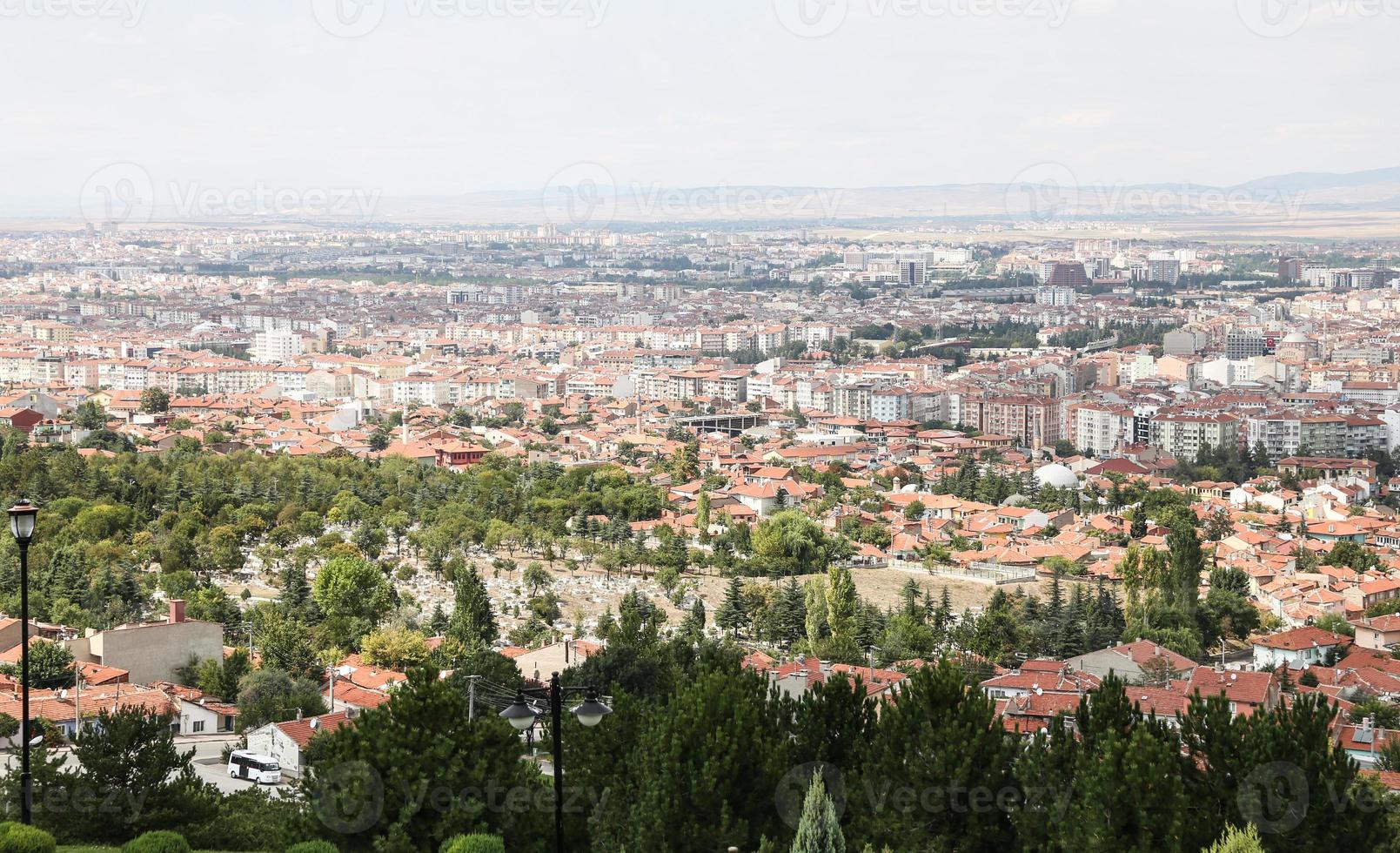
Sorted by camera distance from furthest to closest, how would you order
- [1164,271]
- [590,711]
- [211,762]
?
[1164,271] < [211,762] < [590,711]

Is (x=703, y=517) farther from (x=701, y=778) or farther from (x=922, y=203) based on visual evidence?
(x=922, y=203)

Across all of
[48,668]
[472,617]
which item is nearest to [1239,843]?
[48,668]

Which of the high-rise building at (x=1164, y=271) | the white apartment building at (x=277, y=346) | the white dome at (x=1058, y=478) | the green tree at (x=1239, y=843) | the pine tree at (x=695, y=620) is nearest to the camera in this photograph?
the green tree at (x=1239, y=843)

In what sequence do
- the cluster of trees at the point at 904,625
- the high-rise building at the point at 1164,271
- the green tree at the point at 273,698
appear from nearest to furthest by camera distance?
the green tree at the point at 273,698, the cluster of trees at the point at 904,625, the high-rise building at the point at 1164,271

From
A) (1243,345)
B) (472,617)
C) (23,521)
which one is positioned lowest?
(472,617)

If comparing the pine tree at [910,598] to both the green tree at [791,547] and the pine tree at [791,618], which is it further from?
the green tree at [791,547]

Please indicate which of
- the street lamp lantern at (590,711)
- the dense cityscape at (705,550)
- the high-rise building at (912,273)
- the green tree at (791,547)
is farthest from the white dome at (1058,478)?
the high-rise building at (912,273)
